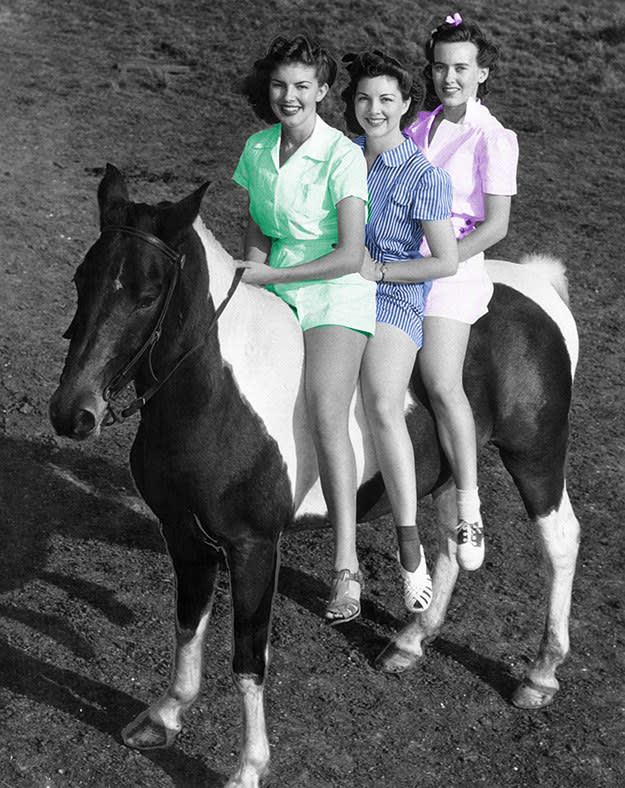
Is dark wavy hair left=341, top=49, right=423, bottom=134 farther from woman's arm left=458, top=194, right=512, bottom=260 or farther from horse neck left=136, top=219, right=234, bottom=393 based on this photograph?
horse neck left=136, top=219, right=234, bottom=393

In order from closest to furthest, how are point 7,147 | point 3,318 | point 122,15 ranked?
point 3,318 < point 7,147 < point 122,15

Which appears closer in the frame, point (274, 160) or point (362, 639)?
point (274, 160)

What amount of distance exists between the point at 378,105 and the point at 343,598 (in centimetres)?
201

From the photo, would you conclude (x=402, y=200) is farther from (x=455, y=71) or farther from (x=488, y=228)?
(x=455, y=71)

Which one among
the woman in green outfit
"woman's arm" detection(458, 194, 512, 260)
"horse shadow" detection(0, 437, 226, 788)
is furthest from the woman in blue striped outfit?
"horse shadow" detection(0, 437, 226, 788)

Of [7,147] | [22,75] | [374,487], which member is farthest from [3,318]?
[22,75]

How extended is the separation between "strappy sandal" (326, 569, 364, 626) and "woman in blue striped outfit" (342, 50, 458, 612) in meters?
0.26

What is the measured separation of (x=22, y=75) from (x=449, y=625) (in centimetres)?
1166

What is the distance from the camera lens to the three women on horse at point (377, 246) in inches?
165

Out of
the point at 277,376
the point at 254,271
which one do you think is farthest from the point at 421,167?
the point at 277,376

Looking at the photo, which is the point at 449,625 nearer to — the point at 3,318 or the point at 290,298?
the point at 290,298

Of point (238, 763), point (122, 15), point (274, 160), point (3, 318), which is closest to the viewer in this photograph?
point (274, 160)

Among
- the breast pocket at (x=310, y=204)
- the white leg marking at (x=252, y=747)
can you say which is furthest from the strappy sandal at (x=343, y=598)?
the breast pocket at (x=310, y=204)

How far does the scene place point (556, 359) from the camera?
198 inches
